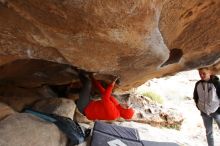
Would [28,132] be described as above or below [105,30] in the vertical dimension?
below

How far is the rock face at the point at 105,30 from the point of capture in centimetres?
270

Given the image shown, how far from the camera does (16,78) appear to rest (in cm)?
568

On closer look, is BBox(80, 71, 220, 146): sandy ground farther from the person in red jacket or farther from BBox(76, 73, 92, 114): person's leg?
the person in red jacket

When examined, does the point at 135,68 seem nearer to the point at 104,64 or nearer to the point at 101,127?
the point at 104,64

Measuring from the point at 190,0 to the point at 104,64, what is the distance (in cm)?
125

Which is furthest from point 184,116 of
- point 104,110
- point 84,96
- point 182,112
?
point 104,110

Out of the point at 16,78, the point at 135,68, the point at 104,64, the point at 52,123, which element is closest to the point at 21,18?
the point at 104,64

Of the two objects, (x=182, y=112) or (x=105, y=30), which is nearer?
(x=105, y=30)

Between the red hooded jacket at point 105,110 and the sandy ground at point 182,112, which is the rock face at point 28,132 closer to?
the red hooded jacket at point 105,110

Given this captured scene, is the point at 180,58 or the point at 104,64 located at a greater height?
the point at 180,58

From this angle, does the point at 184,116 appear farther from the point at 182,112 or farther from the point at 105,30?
the point at 105,30

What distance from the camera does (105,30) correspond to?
296cm

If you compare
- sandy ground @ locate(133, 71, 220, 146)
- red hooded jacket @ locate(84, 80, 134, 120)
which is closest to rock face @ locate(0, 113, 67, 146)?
red hooded jacket @ locate(84, 80, 134, 120)

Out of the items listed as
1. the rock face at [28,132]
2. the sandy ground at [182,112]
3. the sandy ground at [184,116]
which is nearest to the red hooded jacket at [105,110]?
the rock face at [28,132]
